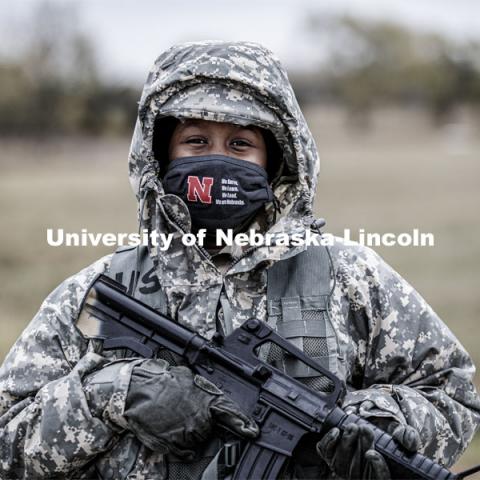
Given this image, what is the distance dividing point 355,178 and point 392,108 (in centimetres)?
3990

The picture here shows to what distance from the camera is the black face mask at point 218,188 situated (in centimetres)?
355

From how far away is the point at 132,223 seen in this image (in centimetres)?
2062

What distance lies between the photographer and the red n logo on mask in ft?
11.6

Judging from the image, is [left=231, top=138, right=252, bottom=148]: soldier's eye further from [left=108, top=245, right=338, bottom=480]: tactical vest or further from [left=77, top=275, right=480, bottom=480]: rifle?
[left=77, top=275, right=480, bottom=480]: rifle

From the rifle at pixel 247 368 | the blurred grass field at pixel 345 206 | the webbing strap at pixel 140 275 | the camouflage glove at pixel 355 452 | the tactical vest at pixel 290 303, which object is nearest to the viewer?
the camouflage glove at pixel 355 452

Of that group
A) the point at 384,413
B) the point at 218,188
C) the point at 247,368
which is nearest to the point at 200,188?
the point at 218,188

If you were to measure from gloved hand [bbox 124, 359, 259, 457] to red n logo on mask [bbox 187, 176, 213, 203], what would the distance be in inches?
25.6

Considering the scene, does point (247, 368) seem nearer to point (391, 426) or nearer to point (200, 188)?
point (391, 426)

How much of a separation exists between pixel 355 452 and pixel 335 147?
159ft

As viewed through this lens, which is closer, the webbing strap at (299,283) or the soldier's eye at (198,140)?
the webbing strap at (299,283)

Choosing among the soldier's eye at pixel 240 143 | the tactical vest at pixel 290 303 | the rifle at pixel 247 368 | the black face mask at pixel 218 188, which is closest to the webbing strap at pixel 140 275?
the tactical vest at pixel 290 303

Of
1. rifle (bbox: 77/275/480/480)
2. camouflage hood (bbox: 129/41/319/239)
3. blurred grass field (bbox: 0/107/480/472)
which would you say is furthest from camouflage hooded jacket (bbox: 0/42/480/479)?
blurred grass field (bbox: 0/107/480/472)

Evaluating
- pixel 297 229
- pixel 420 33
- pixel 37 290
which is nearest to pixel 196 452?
pixel 297 229

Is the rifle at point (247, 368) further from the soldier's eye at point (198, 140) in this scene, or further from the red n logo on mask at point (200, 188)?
the soldier's eye at point (198, 140)
